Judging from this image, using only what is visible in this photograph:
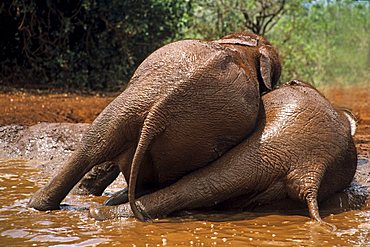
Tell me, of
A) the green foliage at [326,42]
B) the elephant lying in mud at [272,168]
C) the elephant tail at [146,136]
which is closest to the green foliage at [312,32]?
the green foliage at [326,42]

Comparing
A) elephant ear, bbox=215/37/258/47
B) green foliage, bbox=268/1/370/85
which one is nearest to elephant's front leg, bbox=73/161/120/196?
elephant ear, bbox=215/37/258/47

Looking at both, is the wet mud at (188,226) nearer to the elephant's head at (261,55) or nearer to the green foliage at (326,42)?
the elephant's head at (261,55)

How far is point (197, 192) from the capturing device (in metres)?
4.58

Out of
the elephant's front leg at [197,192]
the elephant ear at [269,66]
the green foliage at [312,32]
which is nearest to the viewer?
the elephant's front leg at [197,192]

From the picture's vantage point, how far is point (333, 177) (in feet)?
16.2

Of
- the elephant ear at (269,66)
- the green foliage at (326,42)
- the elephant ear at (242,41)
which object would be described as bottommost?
the green foliage at (326,42)

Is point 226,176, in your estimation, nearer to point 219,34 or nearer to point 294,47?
point 219,34

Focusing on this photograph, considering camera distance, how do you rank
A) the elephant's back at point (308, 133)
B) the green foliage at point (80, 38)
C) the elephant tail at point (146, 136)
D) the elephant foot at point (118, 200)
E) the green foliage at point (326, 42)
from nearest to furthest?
the elephant tail at point (146, 136) < the elephant's back at point (308, 133) < the elephant foot at point (118, 200) < the green foliage at point (80, 38) < the green foliage at point (326, 42)


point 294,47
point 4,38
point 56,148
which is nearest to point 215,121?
point 56,148

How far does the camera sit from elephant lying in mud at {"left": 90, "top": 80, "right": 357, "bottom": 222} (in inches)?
180

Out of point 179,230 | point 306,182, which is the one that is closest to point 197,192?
point 179,230

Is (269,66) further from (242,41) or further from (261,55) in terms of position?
(242,41)

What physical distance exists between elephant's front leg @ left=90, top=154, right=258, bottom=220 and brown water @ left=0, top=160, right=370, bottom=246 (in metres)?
0.13

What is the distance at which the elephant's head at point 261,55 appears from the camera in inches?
200
